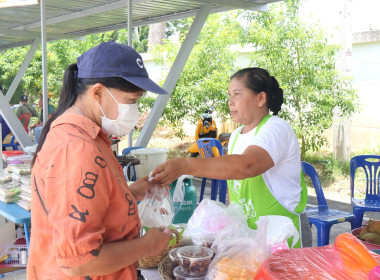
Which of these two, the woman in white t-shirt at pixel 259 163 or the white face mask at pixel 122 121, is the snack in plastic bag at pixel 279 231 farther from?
the white face mask at pixel 122 121

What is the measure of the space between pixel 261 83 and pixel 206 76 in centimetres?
820

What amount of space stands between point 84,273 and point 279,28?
724 cm

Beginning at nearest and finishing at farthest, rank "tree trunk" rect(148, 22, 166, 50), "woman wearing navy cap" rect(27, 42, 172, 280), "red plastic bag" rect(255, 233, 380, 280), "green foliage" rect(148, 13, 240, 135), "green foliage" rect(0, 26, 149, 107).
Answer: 1. "woman wearing navy cap" rect(27, 42, 172, 280)
2. "red plastic bag" rect(255, 233, 380, 280)
3. "green foliage" rect(148, 13, 240, 135)
4. "green foliage" rect(0, 26, 149, 107)
5. "tree trunk" rect(148, 22, 166, 50)

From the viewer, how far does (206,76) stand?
1018 cm

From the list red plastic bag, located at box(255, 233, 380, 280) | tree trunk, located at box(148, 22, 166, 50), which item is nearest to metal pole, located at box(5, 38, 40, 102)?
tree trunk, located at box(148, 22, 166, 50)

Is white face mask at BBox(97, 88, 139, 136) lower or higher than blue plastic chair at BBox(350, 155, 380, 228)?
higher

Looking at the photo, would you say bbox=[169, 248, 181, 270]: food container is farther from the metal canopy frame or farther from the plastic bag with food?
the metal canopy frame

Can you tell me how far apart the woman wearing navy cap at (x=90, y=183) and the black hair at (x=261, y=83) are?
0.83 metres

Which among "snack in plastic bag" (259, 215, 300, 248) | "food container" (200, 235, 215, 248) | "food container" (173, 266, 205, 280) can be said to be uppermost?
"snack in plastic bag" (259, 215, 300, 248)

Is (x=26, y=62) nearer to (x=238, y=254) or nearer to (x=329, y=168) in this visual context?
(x=329, y=168)

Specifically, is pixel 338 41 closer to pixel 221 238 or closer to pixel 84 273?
pixel 221 238

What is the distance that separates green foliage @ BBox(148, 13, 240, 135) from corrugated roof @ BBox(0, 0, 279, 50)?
97.0 inches

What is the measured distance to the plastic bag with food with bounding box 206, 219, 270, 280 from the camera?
146cm

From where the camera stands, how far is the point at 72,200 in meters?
1.07
